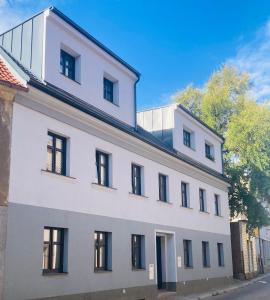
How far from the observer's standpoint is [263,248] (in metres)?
43.9

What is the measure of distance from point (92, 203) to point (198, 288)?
964cm

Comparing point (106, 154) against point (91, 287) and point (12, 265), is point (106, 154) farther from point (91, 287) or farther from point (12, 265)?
point (12, 265)

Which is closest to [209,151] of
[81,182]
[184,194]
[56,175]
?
[184,194]

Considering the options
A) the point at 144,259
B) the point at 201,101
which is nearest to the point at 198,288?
the point at 144,259

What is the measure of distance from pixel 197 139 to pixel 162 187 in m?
5.85

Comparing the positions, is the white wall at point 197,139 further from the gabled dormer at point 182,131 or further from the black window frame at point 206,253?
the black window frame at point 206,253

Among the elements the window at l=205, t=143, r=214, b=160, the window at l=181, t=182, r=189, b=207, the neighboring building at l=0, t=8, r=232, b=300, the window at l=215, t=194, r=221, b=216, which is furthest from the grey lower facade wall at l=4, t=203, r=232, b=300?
the window at l=205, t=143, r=214, b=160

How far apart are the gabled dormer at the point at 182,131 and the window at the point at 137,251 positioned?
592 cm

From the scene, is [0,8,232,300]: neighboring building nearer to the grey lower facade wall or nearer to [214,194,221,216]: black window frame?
the grey lower facade wall

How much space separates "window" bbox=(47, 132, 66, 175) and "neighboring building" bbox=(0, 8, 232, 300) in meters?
0.03

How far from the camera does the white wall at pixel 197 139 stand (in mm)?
22734

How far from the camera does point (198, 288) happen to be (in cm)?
2167

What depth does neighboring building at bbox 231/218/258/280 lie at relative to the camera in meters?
29.8

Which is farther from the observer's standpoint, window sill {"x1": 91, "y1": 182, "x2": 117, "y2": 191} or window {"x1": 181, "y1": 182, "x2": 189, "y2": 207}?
window {"x1": 181, "y1": 182, "x2": 189, "y2": 207}
